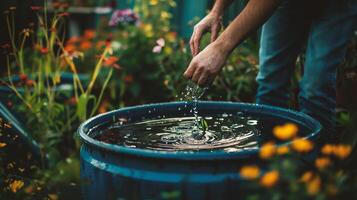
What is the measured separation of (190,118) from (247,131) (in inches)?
12.4

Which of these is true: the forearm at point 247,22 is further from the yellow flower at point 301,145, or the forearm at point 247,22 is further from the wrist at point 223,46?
the yellow flower at point 301,145

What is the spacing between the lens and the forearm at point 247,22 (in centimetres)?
169

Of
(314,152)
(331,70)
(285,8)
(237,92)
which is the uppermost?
(285,8)

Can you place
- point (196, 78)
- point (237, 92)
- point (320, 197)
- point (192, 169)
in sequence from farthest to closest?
point (237, 92), point (196, 78), point (192, 169), point (320, 197)

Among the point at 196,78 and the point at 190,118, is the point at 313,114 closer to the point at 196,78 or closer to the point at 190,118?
the point at 190,118

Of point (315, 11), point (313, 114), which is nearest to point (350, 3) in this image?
point (315, 11)

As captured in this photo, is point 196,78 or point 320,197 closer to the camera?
point 320,197

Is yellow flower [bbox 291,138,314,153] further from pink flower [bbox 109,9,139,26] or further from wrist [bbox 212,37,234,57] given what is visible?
pink flower [bbox 109,9,139,26]

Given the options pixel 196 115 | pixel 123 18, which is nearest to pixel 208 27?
pixel 196 115

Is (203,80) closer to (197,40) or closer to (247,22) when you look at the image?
(247,22)

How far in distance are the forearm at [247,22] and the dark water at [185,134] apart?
15.5 inches

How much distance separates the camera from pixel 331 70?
2.09 m

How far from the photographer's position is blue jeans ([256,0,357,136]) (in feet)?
6.78

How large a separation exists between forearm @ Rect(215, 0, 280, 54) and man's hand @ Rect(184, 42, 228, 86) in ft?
0.08
